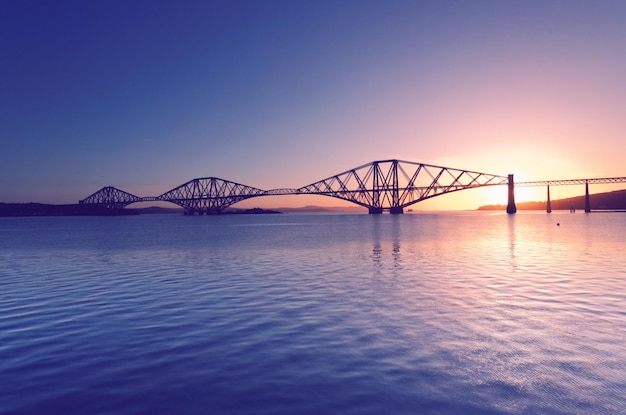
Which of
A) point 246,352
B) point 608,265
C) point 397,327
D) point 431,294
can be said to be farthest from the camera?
point 608,265

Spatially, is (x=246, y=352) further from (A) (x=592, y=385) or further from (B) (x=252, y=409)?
(A) (x=592, y=385)

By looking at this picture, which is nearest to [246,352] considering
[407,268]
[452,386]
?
[452,386]

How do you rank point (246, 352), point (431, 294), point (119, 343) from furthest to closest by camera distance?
point (431, 294) < point (119, 343) < point (246, 352)

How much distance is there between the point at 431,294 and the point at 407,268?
917cm

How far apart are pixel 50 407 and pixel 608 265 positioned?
3030 cm

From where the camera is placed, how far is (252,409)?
709 cm

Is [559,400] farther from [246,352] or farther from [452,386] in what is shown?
[246,352]

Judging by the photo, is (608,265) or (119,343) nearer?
(119,343)

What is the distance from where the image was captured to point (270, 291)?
18.7m

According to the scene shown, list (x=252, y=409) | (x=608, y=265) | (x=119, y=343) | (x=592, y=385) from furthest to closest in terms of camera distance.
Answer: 1. (x=608, y=265)
2. (x=119, y=343)
3. (x=592, y=385)
4. (x=252, y=409)

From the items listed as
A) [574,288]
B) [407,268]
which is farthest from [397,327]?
[407,268]

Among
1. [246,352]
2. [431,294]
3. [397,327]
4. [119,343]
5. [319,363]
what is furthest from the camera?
[431,294]

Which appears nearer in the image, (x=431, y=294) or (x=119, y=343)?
(x=119, y=343)

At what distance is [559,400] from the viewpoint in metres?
7.31
